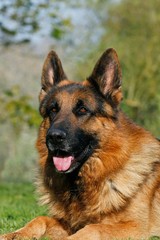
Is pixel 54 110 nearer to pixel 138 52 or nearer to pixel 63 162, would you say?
pixel 63 162

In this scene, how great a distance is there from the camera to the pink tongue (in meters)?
5.83

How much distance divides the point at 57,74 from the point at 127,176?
161 cm

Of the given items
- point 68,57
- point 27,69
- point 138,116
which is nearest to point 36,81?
point 27,69

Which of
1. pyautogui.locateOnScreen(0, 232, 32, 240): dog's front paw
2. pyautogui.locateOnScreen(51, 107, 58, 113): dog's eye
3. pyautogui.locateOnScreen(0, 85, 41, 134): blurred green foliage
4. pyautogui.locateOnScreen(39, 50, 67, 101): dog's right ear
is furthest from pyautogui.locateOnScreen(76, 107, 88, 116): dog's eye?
pyautogui.locateOnScreen(0, 85, 41, 134): blurred green foliage

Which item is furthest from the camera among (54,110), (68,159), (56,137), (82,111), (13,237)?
(54,110)

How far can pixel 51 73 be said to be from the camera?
6.61 m

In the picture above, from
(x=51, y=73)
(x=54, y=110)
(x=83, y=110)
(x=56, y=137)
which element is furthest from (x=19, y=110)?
(x=56, y=137)

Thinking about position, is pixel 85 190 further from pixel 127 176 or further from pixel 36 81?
pixel 36 81

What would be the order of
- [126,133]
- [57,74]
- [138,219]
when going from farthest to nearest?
[57,74] < [126,133] < [138,219]

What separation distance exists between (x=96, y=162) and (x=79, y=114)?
588 millimetres

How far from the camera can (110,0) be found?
34.1 meters

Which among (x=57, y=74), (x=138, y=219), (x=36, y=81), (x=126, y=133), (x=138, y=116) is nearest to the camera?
(x=138, y=219)

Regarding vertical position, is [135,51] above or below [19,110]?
above

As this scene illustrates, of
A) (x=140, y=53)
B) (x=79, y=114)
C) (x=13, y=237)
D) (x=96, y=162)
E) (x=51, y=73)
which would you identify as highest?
(x=140, y=53)
